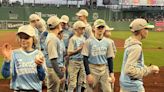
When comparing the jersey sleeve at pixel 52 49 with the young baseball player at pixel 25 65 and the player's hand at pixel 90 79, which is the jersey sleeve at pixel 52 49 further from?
the young baseball player at pixel 25 65

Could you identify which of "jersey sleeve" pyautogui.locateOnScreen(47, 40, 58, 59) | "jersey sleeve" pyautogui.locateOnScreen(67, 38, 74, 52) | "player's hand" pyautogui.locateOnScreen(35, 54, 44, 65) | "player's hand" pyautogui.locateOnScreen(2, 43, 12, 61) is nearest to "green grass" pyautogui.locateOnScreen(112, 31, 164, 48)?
"jersey sleeve" pyautogui.locateOnScreen(67, 38, 74, 52)

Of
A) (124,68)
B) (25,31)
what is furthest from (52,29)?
(25,31)

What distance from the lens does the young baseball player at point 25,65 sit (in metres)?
5.64

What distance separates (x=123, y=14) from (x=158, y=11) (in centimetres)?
885

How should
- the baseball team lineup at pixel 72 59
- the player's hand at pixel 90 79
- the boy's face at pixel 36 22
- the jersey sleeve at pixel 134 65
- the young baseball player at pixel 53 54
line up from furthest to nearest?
the boy's face at pixel 36 22
the player's hand at pixel 90 79
the young baseball player at pixel 53 54
the jersey sleeve at pixel 134 65
the baseball team lineup at pixel 72 59

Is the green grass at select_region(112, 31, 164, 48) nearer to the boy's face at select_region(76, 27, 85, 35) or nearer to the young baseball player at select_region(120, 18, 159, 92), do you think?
the boy's face at select_region(76, 27, 85, 35)

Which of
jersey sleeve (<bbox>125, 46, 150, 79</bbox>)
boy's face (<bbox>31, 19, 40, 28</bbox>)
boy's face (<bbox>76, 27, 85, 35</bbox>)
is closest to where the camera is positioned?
jersey sleeve (<bbox>125, 46, 150, 79</bbox>)

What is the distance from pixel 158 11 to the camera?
76.7m

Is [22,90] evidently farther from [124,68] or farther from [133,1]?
[133,1]

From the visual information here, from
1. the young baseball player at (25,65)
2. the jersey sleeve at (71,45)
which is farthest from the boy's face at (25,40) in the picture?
the jersey sleeve at (71,45)

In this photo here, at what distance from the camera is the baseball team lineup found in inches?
226

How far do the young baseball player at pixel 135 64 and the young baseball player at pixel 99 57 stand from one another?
2192 mm

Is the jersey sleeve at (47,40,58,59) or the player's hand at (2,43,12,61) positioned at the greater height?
the player's hand at (2,43,12,61)

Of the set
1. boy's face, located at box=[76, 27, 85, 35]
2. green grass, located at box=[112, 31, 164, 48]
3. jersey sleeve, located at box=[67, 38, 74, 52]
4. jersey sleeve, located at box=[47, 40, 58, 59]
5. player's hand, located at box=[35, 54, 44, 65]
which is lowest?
green grass, located at box=[112, 31, 164, 48]
